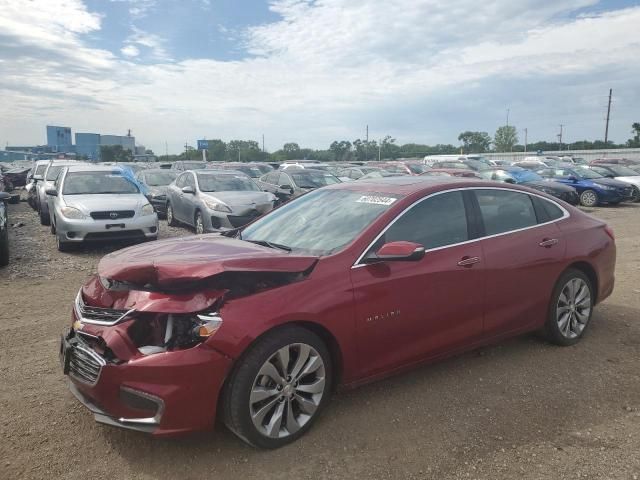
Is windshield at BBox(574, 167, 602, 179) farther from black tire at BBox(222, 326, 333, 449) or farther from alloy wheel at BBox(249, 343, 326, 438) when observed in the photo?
black tire at BBox(222, 326, 333, 449)

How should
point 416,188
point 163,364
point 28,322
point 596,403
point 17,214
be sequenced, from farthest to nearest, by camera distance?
point 17,214 < point 28,322 < point 416,188 < point 596,403 < point 163,364

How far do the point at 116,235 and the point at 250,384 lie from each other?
23.7 feet

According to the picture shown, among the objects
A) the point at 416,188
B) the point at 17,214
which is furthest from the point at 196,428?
the point at 17,214

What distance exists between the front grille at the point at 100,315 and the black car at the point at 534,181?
16577 millimetres

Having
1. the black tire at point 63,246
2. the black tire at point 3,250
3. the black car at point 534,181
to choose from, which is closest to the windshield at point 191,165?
the black car at point 534,181

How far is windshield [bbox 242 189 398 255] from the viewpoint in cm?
365

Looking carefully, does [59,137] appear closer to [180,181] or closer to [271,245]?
[180,181]

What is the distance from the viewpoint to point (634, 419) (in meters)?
3.41

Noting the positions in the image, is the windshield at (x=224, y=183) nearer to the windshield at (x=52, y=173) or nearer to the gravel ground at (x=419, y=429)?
the windshield at (x=52, y=173)

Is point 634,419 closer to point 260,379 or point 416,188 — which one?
point 416,188

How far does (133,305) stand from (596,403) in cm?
320

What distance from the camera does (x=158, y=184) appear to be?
15805mm

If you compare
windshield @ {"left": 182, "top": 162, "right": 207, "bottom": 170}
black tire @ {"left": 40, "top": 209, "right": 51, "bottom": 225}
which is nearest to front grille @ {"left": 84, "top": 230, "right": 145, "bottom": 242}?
black tire @ {"left": 40, "top": 209, "right": 51, "bottom": 225}

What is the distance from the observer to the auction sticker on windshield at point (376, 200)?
151 inches
